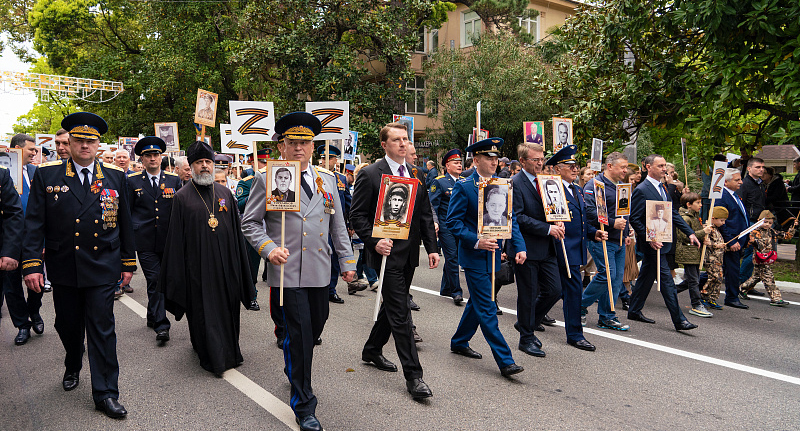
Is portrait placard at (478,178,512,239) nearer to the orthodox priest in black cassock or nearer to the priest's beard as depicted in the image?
the orthodox priest in black cassock

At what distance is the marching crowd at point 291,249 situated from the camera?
4438 mm

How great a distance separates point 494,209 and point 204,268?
272 centimetres

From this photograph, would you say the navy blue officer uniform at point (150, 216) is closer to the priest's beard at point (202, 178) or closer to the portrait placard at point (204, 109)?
the priest's beard at point (202, 178)

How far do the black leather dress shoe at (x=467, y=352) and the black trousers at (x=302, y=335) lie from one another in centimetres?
197

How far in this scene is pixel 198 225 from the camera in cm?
548

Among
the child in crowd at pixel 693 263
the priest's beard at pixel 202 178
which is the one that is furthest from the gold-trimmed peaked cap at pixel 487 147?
the child in crowd at pixel 693 263

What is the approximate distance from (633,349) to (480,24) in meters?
27.4

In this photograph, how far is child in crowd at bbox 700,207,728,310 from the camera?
8.53 metres

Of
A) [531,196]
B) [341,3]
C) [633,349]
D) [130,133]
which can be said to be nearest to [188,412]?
[531,196]

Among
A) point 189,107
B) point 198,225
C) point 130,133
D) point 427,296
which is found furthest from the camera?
point 130,133

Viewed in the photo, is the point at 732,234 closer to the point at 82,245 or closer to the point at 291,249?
the point at 291,249

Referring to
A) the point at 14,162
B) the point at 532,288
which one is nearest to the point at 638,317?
the point at 532,288

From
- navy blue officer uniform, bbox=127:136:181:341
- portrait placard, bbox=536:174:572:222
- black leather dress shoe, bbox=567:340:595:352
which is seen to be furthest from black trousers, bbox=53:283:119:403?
black leather dress shoe, bbox=567:340:595:352

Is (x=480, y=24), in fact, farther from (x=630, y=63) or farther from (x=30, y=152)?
(x=30, y=152)
